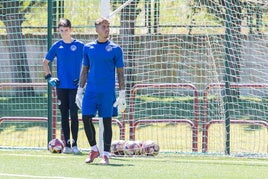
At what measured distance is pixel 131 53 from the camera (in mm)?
16344

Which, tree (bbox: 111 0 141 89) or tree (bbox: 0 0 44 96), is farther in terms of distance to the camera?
tree (bbox: 0 0 44 96)

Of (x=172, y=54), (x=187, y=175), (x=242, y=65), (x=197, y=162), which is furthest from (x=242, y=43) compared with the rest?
(x=187, y=175)

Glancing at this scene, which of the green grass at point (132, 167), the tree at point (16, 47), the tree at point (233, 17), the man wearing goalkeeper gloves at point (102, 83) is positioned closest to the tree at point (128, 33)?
the tree at point (233, 17)


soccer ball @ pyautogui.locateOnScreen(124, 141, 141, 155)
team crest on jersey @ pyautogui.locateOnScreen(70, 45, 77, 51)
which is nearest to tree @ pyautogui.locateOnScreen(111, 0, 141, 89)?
team crest on jersey @ pyautogui.locateOnScreen(70, 45, 77, 51)

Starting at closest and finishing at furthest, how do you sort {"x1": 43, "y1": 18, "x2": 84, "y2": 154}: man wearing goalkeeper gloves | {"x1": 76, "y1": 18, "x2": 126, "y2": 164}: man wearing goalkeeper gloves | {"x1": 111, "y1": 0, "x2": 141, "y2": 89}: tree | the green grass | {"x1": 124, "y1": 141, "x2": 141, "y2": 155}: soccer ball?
the green grass, {"x1": 76, "y1": 18, "x2": 126, "y2": 164}: man wearing goalkeeper gloves, {"x1": 124, "y1": 141, "x2": 141, "y2": 155}: soccer ball, {"x1": 43, "y1": 18, "x2": 84, "y2": 154}: man wearing goalkeeper gloves, {"x1": 111, "y1": 0, "x2": 141, "y2": 89}: tree

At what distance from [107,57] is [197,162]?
2.01m

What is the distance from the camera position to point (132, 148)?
13461 millimetres

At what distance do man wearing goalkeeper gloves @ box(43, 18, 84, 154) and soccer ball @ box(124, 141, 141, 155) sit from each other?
0.82 metres

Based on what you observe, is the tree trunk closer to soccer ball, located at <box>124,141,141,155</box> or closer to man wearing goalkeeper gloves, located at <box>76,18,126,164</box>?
soccer ball, located at <box>124,141,141,155</box>

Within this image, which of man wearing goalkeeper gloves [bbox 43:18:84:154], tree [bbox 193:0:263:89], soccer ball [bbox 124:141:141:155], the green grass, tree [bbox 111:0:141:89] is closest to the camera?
the green grass

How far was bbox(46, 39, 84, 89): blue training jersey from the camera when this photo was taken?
44.9ft

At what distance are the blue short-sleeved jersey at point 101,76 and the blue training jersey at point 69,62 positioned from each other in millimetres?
1575

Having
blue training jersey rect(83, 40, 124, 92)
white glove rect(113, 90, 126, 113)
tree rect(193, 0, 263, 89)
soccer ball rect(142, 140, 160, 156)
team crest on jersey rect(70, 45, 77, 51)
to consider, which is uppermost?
tree rect(193, 0, 263, 89)

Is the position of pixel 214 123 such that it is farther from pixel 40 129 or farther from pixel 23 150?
pixel 40 129
